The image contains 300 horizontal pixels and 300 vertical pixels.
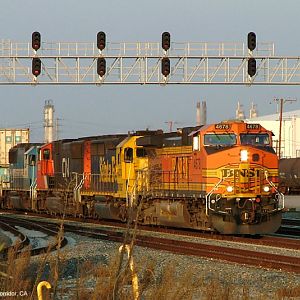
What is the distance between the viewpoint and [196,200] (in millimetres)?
23688

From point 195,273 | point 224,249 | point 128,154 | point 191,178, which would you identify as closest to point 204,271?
point 195,273

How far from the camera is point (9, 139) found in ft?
169

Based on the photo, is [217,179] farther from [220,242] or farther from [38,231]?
[38,231]

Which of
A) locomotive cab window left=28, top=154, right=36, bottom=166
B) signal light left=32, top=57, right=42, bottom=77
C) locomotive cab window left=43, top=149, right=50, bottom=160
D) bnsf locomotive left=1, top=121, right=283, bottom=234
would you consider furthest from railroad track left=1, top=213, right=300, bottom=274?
locomotive cab window left=28, top=154, right=36, bottom=166

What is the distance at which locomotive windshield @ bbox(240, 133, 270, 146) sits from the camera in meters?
23.4

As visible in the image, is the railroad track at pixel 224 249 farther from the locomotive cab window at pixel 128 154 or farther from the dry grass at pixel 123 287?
the locomotive cab window at pixel 128 154

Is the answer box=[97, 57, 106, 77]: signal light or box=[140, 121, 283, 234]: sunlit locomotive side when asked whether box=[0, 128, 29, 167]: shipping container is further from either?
box=[140, 121, 283, 234]: sunlit locomotive side

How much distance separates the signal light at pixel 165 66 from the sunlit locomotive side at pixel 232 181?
35.1 feet

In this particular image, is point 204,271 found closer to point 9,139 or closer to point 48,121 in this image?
point 9,139

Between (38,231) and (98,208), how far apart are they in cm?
414

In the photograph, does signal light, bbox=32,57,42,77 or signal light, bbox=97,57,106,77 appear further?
signal light, bbox=97,57,106,77

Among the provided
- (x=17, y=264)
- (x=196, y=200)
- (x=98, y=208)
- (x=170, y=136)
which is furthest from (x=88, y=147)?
(x=17, y=264)

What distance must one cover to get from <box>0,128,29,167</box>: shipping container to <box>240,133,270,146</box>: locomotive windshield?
30067 millimetres

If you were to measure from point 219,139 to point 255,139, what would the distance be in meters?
1.16
